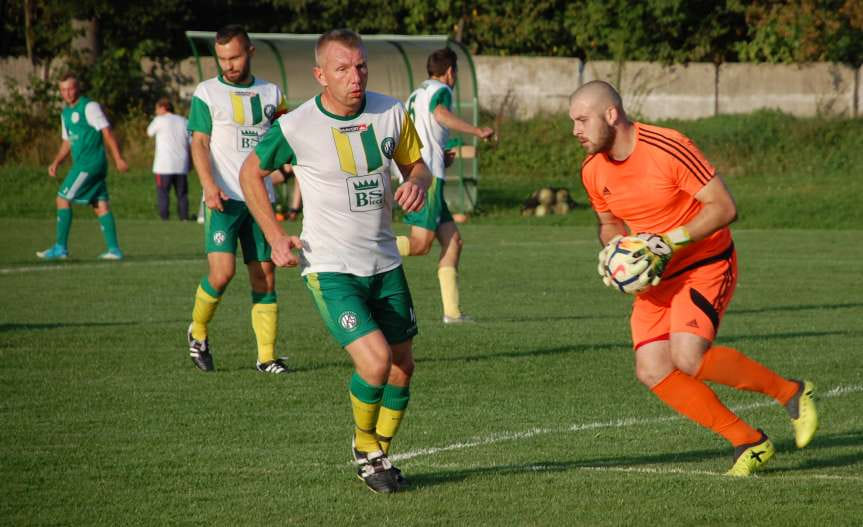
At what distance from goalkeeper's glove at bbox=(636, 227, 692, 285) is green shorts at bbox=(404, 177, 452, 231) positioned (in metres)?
5.57

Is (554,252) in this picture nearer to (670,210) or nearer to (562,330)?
(562,330)

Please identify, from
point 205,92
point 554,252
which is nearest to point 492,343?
point 205,92

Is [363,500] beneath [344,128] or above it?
beneath

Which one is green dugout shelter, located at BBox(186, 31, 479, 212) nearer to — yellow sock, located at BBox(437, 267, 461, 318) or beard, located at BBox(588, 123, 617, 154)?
yellow sock, located at BBox(437, 267, 461, 318)

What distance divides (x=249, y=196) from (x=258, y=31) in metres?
40.7

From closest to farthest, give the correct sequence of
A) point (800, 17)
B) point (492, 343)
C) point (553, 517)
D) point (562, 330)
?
point (553, 517)
point (492, 343)
point (562, 330)
point (800, 17)

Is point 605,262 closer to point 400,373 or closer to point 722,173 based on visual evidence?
point 400,373

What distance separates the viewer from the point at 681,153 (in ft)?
21.4

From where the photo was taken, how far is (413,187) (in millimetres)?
6391

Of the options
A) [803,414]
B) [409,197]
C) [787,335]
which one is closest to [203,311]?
[409,197]

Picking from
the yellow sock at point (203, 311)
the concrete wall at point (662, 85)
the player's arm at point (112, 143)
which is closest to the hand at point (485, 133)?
the yellow sock at point (203, 311)

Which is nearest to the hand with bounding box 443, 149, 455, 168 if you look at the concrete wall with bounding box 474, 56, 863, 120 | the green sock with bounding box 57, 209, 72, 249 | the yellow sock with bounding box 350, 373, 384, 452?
the yellow sock with bounding box 350, 373, 384, 452

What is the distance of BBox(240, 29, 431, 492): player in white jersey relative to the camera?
636 cm

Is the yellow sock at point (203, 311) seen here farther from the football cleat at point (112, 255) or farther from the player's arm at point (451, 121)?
the football cleat at point (112, 255)
